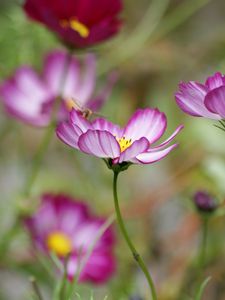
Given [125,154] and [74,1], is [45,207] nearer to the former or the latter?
[74,1]

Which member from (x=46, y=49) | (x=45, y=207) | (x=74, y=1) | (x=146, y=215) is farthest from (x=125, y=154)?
(x=46, y=49)

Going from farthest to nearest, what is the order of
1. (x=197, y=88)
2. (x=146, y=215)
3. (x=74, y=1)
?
(x=146, y=215)
(x=74, y=1)
(x=197, y=88)

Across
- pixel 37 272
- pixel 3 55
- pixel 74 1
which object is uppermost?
pixel 74 1

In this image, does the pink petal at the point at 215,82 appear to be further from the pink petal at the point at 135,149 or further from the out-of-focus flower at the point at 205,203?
the out-of-focus flower at the point at 205,203

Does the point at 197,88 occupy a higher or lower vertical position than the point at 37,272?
higher

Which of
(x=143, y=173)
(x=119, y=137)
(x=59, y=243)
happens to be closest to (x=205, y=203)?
(x=119, y=137)

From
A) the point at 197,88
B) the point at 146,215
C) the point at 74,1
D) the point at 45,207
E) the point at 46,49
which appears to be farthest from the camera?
the point at 46,49

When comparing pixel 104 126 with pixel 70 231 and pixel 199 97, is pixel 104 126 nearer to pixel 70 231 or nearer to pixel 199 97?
pixel 199 97
